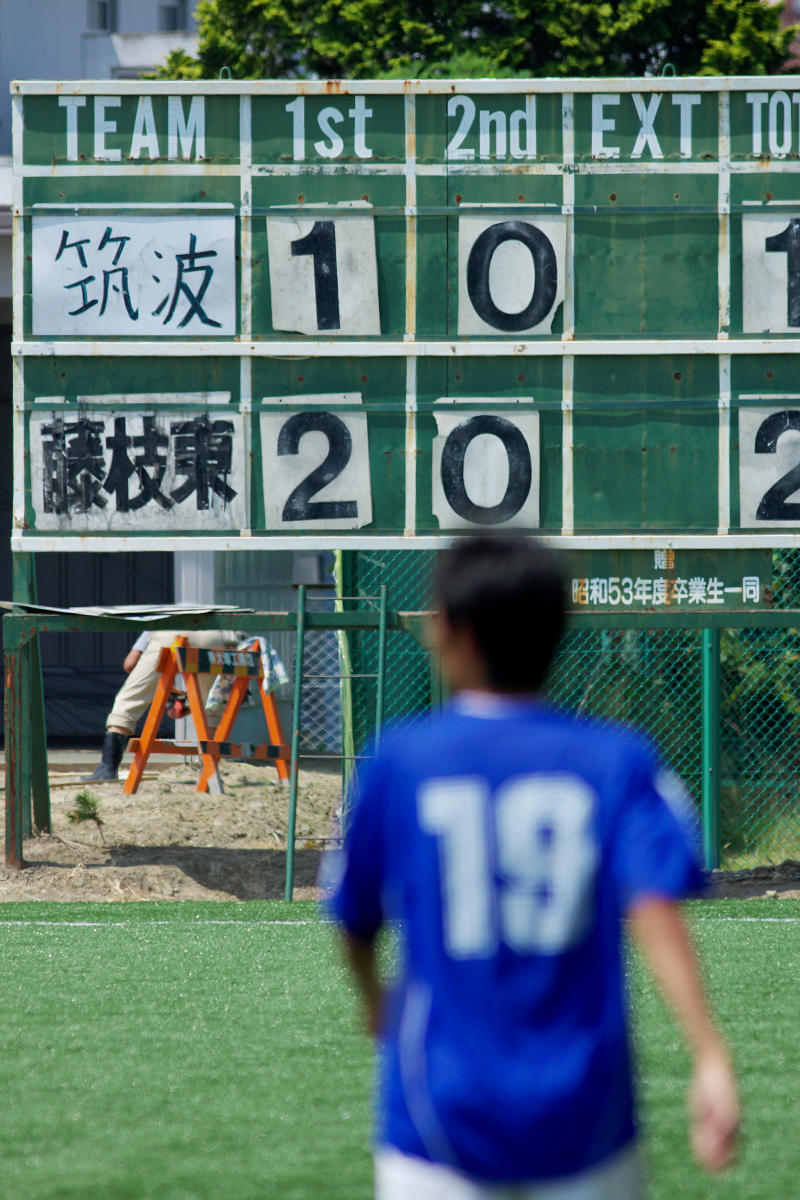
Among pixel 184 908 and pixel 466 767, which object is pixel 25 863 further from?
pixel 466 767

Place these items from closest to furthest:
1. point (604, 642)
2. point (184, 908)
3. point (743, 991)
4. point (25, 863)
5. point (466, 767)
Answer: point (466, 767), point (743, 991), point (184, 908), point (25, 863), point (604, 642)

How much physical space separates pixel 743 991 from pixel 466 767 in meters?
4.85

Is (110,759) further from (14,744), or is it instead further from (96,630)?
(96,630)

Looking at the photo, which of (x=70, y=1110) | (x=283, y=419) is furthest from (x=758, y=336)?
(x=70, y=1110)

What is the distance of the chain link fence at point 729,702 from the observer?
10.8 meters

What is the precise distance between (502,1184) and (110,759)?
36.3 ft

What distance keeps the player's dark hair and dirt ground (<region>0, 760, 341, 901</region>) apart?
7.73 meters

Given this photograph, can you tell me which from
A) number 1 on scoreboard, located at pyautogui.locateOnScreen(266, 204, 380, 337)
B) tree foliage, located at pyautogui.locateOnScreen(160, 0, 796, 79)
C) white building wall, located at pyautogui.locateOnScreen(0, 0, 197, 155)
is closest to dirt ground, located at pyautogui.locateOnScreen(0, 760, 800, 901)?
number 1 on scoreboard, located at pyautogui.locateOnScreen(266, 204, 380, 337)

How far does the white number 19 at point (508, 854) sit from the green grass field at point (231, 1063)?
2.26 meters

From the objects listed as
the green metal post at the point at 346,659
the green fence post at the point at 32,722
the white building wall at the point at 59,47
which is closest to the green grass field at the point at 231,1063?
the green fence post at the point at 32,722

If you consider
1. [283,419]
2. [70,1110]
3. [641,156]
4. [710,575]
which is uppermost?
[641,156]

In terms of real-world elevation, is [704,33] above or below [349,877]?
above

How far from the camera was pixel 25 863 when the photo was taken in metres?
9.71

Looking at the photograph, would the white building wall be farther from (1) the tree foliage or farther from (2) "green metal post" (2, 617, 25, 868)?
(2) "green metal post" (2, 617, 25, 868)
